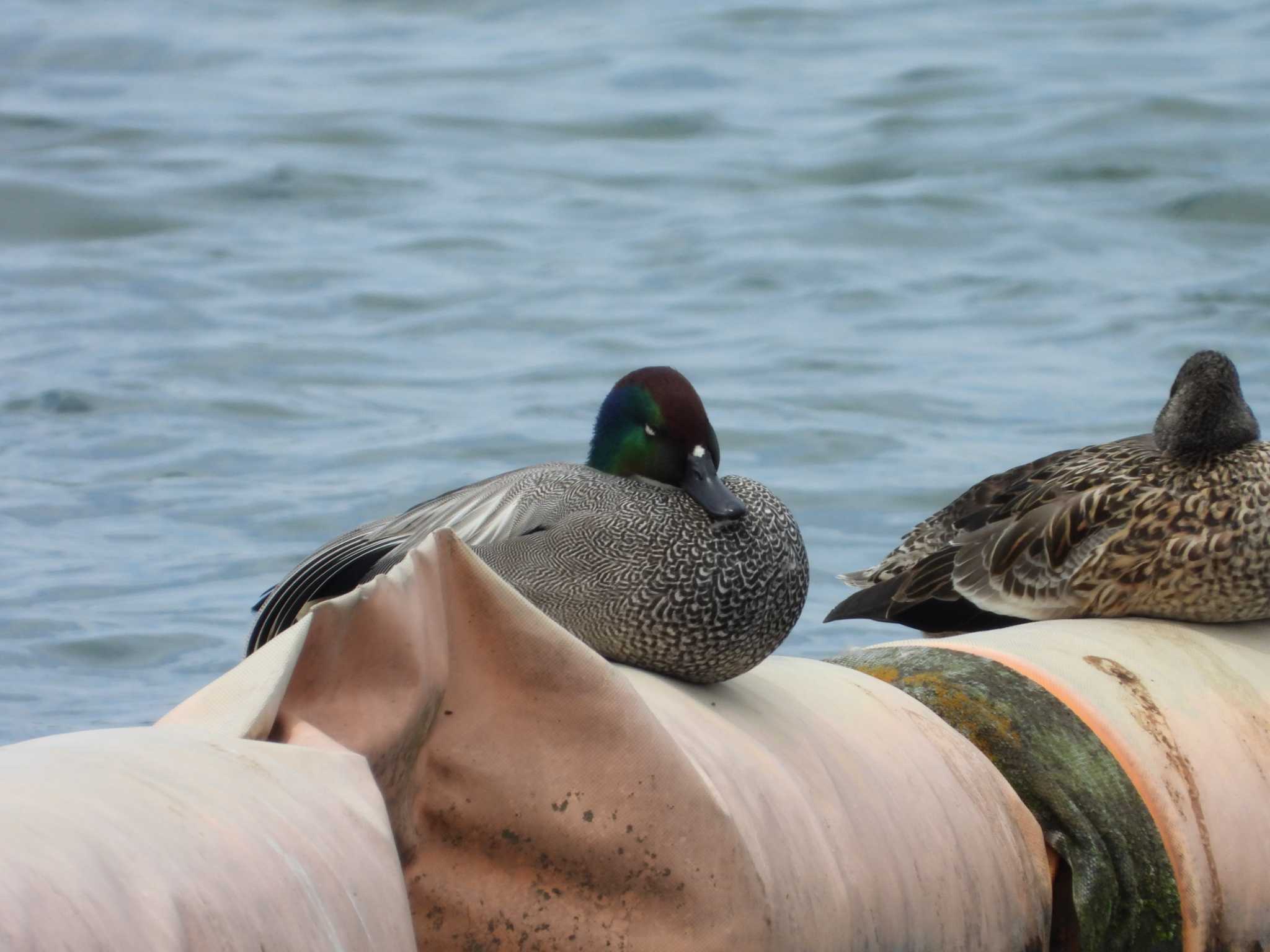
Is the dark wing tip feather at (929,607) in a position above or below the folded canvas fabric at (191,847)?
below

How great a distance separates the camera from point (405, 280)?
1248 cm

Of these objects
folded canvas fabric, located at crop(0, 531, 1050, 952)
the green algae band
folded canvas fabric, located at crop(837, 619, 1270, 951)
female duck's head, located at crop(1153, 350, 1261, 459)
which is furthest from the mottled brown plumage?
folded canvas fabric, located at crop(0, 531, 1050, 952)

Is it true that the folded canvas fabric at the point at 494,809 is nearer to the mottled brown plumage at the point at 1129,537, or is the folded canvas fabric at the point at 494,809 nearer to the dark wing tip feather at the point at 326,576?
the dark wing tip feather at the point at 326,576

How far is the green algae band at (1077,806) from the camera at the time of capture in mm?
3201

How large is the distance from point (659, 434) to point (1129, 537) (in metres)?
1.14

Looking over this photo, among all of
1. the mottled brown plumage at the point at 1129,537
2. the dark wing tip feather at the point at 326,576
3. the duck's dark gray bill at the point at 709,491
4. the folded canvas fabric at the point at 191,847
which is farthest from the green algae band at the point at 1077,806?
the folded canvas fabric at the point at 191,847

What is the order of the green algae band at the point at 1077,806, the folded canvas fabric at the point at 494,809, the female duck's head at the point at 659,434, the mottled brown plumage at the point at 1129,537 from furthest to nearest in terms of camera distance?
the mottled brown plumage at the point at 1129,537 < the female duck's head at the point at 659,434 < the green algae band at the point at 1077,806 < the folded canvas fabric at the point at 494,809

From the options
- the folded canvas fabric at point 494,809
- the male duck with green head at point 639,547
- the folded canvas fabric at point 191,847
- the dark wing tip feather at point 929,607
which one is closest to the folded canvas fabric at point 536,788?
the folded canvas fabric at point 494,809

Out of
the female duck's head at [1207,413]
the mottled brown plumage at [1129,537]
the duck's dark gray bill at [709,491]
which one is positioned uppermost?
the duck's dark gray bill at [709,491]

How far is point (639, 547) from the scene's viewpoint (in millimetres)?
3148

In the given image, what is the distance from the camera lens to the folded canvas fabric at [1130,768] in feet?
10.5

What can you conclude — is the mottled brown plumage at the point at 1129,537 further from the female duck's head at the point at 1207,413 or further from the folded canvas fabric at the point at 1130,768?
the folded canvas fabric at the point at 1130,768

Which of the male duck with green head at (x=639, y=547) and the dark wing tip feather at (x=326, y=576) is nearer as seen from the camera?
the male duck with green head at (x=639, y=547)

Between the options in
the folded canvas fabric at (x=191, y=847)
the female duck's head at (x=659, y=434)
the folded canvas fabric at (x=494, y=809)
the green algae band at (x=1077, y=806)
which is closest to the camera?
the folded canvas fabric at (x=191, y=847)
